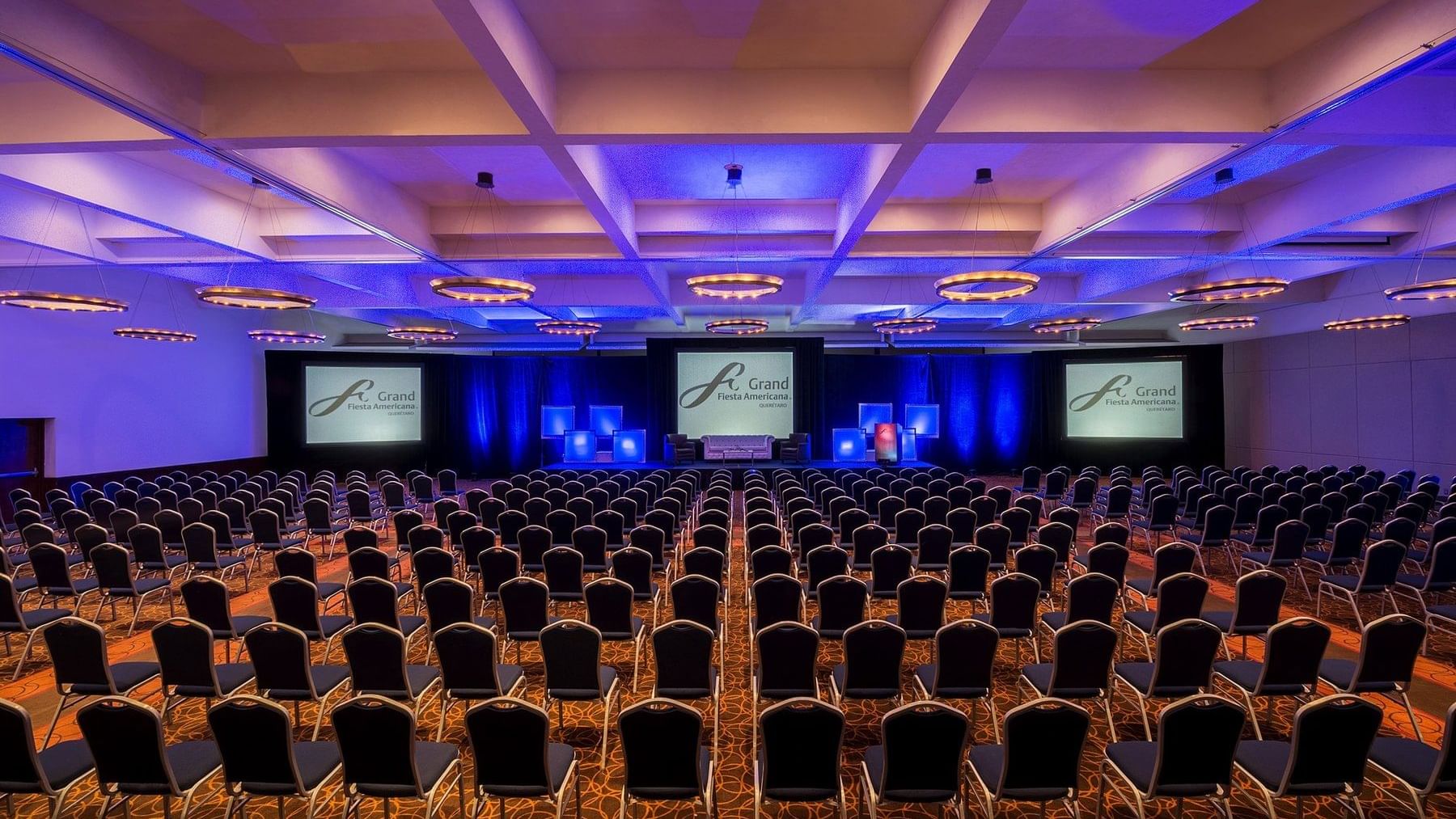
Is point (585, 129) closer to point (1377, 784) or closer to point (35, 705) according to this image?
point (35, 705)

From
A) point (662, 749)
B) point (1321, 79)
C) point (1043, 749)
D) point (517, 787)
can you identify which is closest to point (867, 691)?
point (1043, 749)

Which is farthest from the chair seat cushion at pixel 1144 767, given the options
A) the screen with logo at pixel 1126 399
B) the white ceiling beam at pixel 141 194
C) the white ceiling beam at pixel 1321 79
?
the screen with logo at pixel 1126 399

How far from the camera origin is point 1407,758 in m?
3.17

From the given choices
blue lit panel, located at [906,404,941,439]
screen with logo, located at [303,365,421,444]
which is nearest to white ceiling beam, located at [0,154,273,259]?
screen with logo, located at [303,365,421,444]

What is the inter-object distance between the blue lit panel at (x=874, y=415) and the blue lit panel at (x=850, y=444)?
0.82m

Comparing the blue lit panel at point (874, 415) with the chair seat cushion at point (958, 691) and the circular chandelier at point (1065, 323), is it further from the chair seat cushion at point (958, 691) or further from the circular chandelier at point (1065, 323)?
the chair seat cushion at point (958, 691)

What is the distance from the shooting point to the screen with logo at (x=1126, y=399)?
17078 mm

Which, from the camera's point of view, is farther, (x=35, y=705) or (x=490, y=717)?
(x=35, y=705)

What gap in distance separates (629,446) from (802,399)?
195 inches

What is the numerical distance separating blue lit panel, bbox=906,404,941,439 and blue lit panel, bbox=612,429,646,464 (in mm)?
7410

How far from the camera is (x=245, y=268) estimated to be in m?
10.9

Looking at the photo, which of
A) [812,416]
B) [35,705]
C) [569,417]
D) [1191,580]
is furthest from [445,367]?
[1191,580]

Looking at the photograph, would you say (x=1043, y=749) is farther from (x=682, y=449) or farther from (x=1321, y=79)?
(x=682, y=449)

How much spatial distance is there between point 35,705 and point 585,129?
587cm
